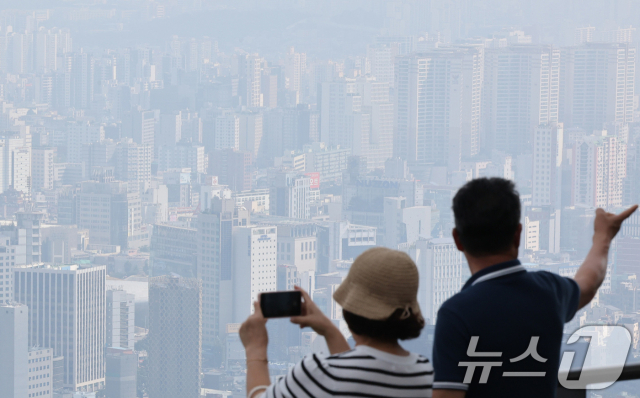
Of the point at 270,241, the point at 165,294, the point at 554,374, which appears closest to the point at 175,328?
the point at 165,294

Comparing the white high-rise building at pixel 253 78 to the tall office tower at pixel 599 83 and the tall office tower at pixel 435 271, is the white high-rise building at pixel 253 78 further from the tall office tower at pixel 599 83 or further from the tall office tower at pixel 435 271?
the tall office tower at pixel 435 271

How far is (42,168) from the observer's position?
29.3 m

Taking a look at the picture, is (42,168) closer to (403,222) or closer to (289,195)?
(289,195)

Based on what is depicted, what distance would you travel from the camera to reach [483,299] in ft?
1.70

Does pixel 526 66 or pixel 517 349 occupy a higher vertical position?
pixel 526 66

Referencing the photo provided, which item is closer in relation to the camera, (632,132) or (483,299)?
(483,299)

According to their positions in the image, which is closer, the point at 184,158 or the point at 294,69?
the point at 184,158

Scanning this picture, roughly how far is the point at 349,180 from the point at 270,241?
721 centimetres

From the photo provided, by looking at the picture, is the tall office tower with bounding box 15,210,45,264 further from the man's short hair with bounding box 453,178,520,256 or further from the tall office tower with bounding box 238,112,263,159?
the man's short hair with bounding box 453,178,520,256

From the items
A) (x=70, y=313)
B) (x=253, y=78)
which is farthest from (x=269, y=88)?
(x=70, y=313)

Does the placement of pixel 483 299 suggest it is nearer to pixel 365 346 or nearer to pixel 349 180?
pixel 365 346

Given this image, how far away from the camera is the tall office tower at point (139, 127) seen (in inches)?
1344

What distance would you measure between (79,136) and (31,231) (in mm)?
8683

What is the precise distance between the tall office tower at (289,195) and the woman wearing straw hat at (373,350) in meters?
25.6
